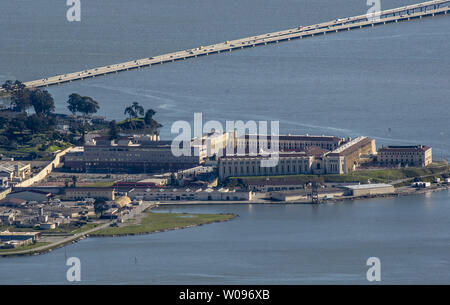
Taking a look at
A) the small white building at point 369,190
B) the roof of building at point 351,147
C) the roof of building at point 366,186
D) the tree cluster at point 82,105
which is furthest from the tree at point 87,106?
the small white building at point 369,190

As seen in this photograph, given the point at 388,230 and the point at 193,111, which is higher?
the point at 193,111

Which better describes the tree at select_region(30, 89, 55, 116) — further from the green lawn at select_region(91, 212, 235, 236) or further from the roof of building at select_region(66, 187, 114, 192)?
the green lawn at select_region(91, 212, 235, 236)

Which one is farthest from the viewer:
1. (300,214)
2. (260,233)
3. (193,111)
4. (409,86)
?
(409,86)

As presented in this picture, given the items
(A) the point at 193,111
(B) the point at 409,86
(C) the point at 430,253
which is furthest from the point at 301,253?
(B) the point at 409,86

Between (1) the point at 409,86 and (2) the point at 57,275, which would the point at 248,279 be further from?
(1) the point at 409,86

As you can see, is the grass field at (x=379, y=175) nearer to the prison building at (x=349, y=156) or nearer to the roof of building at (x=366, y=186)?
the prison building at (x=349, y=156)

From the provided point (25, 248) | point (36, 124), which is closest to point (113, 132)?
point (36, 124)

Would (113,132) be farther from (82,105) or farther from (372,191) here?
(372,191)
